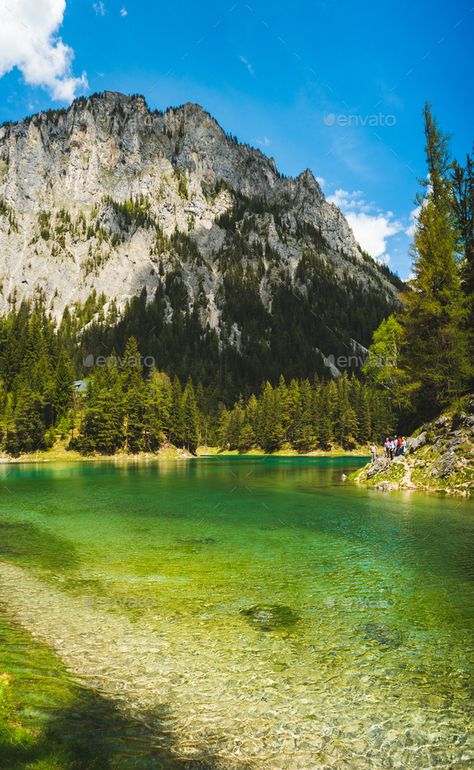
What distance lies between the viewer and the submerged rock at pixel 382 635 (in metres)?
9.46

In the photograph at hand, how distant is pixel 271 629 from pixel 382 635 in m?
2.54

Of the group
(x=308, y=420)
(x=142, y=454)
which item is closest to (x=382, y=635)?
(x=142, y=454)

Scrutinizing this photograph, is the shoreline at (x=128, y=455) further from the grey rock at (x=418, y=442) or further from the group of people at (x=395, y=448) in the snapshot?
the grey rock at (x=418, y=442)

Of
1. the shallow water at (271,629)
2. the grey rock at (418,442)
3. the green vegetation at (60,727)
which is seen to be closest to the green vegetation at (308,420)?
the grey rock at (418,442)

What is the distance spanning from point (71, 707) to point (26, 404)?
10009 cm

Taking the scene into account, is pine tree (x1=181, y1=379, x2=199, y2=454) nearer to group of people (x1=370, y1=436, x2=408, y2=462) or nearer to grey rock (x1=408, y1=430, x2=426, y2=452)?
group of people (x1=370, y1=436, x2=408, y2=462)

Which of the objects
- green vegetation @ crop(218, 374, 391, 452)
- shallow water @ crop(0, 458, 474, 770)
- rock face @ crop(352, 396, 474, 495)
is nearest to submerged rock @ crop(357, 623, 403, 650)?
shallow water @ crop(0, 458, 474, 770)

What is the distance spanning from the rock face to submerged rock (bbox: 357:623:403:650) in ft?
82.4

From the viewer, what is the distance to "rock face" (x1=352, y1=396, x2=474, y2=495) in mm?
33125

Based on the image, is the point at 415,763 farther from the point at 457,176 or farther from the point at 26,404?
the point at 26,404

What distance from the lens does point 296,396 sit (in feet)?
468

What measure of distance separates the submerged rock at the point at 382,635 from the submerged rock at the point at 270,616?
5.52 ft

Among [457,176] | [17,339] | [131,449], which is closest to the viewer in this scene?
[457,176]

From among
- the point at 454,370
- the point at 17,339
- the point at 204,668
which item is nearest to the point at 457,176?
the point at 454,370
